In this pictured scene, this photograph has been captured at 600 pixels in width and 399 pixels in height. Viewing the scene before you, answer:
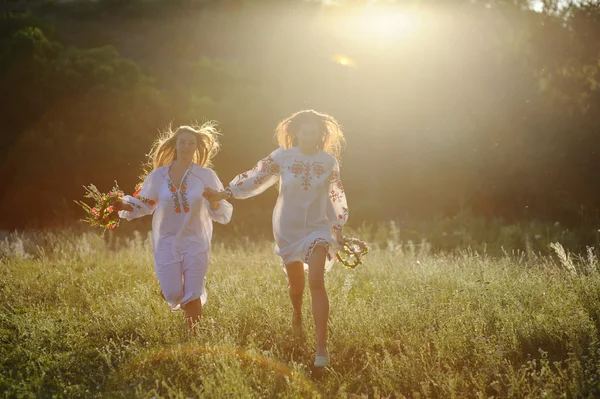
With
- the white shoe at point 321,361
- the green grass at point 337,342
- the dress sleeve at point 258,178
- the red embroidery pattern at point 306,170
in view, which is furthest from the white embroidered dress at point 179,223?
the white shoe at point 321,361

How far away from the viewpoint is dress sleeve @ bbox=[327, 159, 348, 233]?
5.79m

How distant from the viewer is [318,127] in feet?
19.4

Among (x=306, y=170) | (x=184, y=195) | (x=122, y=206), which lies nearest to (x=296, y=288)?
(x=306, y=170)

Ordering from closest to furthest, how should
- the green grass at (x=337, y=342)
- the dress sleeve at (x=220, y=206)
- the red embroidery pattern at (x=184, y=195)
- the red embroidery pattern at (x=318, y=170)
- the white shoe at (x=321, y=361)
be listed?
the green grass at (x=337, y=342) → the white shoe at (x=321, y=361) → the red embroidery pattern at (x=318, y=170) → the red embroidery pattern at (x=184, y=195) → the dress sleeve at (x=220, y=206)

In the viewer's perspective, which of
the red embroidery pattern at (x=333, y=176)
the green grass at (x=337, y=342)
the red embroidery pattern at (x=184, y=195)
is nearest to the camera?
the green grass at (x=337, y=342)

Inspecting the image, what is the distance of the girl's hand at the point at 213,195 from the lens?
5965 millimetres

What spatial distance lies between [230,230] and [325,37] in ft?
39.4

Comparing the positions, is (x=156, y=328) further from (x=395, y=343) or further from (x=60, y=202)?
(x=60, y=202)

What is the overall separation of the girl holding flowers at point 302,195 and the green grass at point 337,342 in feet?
2.19

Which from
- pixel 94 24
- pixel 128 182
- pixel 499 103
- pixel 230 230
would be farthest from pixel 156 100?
pixel 94 24

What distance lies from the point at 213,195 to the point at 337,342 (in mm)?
1799

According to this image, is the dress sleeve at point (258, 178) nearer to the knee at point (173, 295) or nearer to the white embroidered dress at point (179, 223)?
the white embroidered dress at point (179, 223)

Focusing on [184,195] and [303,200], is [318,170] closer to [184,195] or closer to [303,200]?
[303,200]

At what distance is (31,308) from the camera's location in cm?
699
